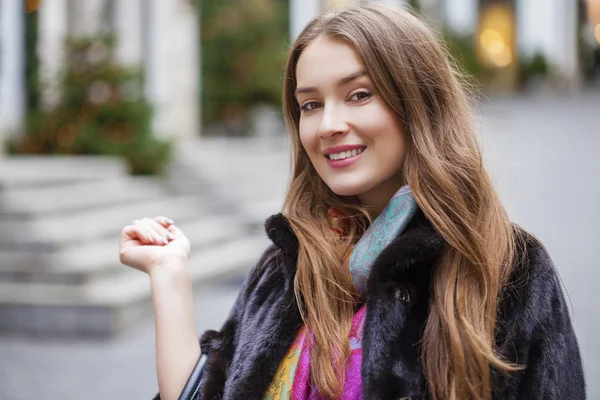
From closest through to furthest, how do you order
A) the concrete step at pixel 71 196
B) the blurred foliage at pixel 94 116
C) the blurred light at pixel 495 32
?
1. the concrete step at pixel 71 196
2. the blurred foliage at pixel 94 116
3. the blurred light at pixel 495 32

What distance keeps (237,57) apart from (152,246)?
17.8 m

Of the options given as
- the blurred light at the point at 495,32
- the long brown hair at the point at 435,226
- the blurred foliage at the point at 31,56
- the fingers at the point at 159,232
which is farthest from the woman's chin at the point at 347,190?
the blurred light at the point at 495,32

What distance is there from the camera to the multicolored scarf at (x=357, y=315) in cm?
180

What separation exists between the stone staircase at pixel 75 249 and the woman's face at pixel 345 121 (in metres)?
4.22

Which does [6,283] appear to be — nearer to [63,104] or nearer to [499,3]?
[63,104]

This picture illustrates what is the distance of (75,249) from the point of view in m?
6.29

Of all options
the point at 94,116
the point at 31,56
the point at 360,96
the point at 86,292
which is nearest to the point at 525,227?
the point at 86,292

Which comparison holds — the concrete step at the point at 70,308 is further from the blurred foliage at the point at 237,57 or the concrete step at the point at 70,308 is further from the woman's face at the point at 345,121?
the blurred foliage at the point at 237,57

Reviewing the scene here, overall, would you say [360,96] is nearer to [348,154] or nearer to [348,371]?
[348,154]

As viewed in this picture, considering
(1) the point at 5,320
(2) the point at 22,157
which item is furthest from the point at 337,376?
(2) the point at 22,157

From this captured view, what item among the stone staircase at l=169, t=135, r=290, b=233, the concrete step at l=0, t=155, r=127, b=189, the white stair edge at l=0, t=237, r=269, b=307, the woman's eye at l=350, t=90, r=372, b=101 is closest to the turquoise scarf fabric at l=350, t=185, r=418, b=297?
the woman's eye at l=350, t=90, r=372, b=101

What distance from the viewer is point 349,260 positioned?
75.5 inches

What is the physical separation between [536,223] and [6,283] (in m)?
5.31

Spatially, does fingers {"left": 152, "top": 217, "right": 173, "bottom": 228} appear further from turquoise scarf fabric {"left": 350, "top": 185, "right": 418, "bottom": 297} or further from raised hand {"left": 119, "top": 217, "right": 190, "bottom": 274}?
turquoise scarf fabric {"left": 350, "top": 185, "right": 418, "bottom": 297}
